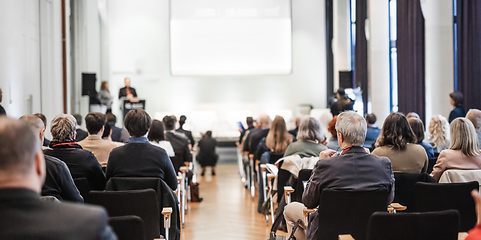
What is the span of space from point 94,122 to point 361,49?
8.22 metres

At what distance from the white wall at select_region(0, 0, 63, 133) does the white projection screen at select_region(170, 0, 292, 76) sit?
14.8 feet

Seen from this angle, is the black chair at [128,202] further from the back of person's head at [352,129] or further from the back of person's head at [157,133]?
the back of person's head at [157,133]

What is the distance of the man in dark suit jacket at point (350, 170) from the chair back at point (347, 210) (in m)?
0.06

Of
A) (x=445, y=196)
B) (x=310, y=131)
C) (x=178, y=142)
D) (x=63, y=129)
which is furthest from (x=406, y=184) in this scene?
(x=178, y=142)

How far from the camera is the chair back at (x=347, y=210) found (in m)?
2.45

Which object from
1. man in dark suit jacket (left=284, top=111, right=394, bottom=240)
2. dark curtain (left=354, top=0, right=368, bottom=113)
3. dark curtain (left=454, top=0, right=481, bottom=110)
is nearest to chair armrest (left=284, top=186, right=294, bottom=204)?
man in dark suit jacket (left=284, top=111, right=394, bottom=240)

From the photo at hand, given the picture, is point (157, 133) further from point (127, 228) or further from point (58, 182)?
point (127, 228)

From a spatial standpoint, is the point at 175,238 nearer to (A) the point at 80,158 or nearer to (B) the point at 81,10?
(A) the point at 80,158

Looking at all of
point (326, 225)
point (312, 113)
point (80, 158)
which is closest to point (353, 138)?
point (326, 225)

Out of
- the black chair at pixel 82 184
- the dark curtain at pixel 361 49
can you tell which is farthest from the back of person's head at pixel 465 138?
the dark curtain at pixel 361 49

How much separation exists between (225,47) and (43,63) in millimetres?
5700

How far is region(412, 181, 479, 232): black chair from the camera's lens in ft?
9.09

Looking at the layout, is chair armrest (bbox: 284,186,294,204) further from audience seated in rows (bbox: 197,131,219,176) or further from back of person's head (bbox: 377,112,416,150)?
audience seated in rows (bbox: 197,131,219,176)

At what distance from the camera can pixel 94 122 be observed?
3826mm
